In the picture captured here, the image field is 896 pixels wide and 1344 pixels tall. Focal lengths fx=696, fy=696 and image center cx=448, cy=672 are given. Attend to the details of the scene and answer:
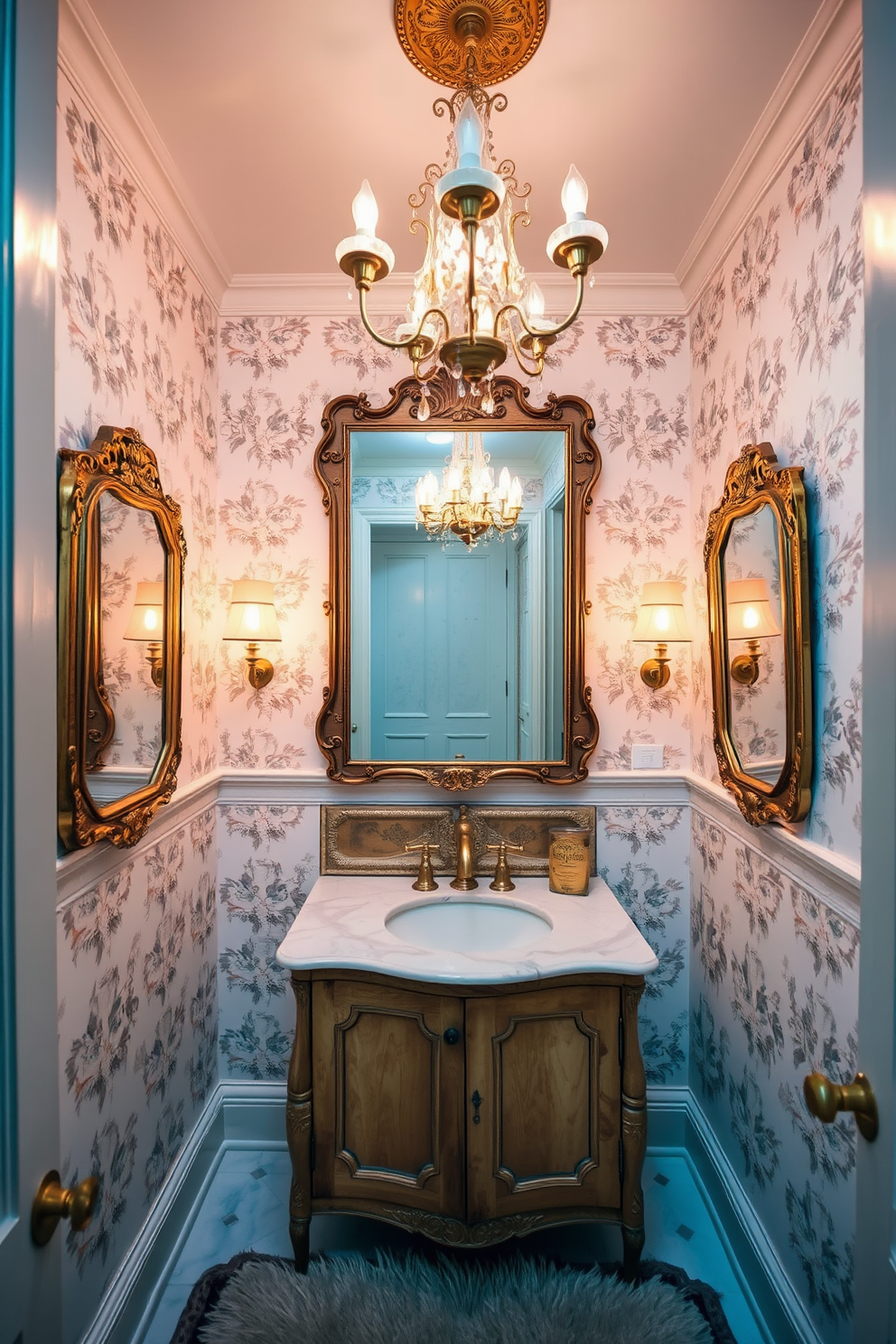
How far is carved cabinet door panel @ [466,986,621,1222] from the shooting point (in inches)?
59.8

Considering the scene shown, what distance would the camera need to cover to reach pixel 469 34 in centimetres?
123

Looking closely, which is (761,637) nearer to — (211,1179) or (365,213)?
(365,213)

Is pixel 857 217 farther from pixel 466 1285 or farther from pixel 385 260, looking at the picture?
pixel 466 1285

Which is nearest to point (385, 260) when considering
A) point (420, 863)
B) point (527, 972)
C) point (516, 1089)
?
point (527, 972)

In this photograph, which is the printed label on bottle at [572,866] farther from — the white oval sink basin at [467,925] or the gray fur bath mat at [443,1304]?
the gray fur bath mat at [443,1304]

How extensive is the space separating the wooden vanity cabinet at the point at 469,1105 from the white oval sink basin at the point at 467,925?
27 centimetres

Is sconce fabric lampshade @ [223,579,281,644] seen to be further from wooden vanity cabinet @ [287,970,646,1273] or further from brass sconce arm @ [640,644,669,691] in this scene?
A: brass sconce arm @ [640,644,669,691]

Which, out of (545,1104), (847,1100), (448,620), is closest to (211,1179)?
(545,1104)

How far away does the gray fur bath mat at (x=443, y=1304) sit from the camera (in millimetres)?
1454

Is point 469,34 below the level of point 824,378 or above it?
above

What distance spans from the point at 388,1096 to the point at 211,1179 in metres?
0.81

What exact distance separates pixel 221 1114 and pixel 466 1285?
0.89 meters

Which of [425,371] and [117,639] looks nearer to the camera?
[117,639]

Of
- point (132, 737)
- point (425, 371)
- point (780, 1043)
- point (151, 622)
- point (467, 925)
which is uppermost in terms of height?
point (425, 371)
